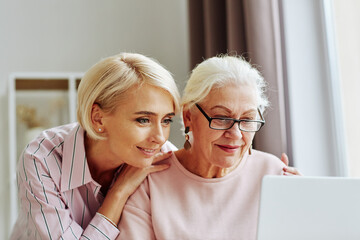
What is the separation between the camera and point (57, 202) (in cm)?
151

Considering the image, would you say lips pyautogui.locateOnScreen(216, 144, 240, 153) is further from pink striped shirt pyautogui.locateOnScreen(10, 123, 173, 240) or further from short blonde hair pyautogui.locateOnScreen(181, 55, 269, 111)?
pink striped shirt pyautogui.locateOnScreen(10, 123, 173, 240)

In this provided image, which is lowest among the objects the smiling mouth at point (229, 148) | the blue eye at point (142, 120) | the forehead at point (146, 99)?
the smiling mouth at point (229, 148)

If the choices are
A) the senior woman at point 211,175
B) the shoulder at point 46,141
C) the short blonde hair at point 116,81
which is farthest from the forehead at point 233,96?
the shoulder at point 46,141

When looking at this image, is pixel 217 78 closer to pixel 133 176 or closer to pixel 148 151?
pixel 148 151

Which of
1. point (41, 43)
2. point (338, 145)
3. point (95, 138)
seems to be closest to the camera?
point (95, 138)

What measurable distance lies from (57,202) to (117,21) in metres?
2.47

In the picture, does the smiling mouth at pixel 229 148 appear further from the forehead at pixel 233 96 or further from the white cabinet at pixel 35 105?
the white cabinet at pixel 35 105

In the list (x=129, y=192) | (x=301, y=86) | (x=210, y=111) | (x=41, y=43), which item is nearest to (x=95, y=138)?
(x=129, y=192)

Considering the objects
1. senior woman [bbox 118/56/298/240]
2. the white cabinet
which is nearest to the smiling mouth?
senior woman [bbox 118/56/298/240]

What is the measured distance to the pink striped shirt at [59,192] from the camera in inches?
57.2

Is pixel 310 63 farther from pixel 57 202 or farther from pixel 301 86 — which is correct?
pixel 57 202

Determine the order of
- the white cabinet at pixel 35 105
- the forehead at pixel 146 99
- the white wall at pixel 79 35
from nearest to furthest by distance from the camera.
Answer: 1. the forehead at pixel 146 99
2. the white cabinet at pixel 35 105
3. the white wall at pixel 79 35

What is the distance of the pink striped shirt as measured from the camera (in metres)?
1.45

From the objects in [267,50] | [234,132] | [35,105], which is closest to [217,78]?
[234,132]
